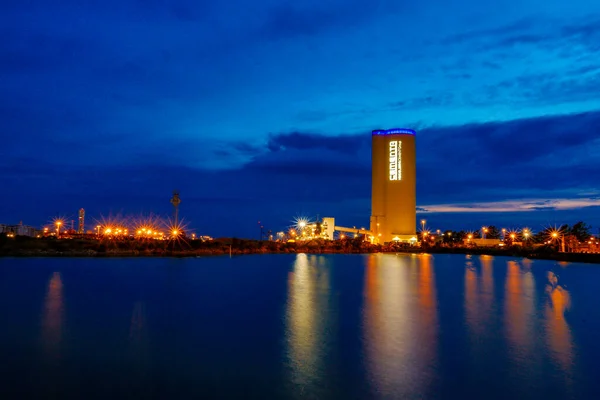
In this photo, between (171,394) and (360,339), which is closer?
(171,394)

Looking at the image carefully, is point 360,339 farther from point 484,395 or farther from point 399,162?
point 399,162

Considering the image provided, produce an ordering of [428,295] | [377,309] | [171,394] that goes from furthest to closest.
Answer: [428,295]
[377,309]
[171,394]

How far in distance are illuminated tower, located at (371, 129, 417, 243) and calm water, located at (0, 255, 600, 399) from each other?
75679 millimetres

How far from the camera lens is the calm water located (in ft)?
35.4

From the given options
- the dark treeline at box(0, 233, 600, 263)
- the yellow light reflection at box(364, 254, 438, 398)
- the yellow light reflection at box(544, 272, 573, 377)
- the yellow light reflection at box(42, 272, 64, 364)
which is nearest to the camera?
the yellow light reflection at box(364, 254, 438, 398)

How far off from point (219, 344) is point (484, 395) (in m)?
7.84

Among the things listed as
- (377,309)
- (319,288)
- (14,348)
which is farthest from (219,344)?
(319,288)

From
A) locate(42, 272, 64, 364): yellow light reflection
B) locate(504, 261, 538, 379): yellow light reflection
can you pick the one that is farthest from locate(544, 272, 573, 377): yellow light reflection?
locate(42, 272, 64, 364): yellow light reflection

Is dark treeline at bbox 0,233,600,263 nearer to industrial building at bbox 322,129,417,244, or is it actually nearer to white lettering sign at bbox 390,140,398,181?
industrial building at bbox 322,129,417,244

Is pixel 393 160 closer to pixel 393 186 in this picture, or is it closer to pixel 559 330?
pixel 393 186

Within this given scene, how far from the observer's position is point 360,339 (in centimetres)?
1591

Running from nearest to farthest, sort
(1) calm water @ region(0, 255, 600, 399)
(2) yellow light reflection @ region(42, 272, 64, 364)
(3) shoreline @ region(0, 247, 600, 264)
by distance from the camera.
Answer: (1) calm water @ region(0, 255, 600, 399) → (2) yellow light reflection @ region(42, 272, 64, 364) → (3) shoreline @ region(0, 247, 600, 264)

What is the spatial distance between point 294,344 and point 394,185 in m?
92.3

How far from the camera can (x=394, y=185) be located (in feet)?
344
